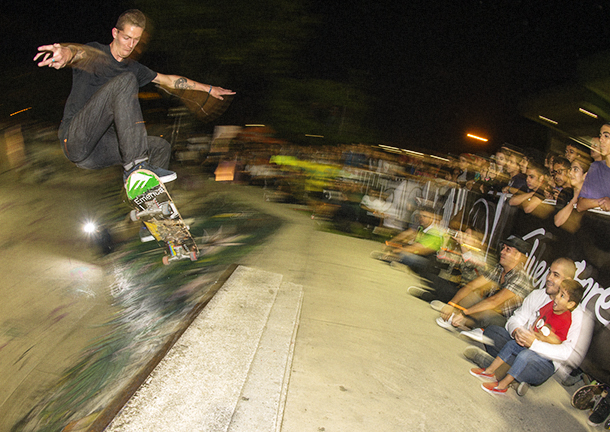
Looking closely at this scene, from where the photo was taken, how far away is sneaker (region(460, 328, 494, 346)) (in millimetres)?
3579

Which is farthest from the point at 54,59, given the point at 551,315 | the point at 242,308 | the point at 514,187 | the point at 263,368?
the point at 514,187

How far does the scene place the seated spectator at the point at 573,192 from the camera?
355cm

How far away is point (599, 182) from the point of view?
3.38 meters

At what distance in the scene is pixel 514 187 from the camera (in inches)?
190

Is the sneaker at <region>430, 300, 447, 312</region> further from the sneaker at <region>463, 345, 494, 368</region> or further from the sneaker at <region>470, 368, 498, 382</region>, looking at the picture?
the sneaker at <region>470, 368, 498, 382</region>

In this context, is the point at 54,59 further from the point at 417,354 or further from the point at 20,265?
the point at 417,354

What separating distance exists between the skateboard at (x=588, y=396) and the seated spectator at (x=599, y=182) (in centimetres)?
154

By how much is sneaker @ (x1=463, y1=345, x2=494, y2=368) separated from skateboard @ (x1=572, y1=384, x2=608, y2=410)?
2.18 feet

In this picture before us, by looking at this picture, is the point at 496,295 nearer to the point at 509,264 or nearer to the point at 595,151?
the point at 509,264

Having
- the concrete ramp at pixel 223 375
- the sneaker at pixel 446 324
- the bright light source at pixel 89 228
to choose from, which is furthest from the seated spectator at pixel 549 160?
the bright light source at pixel 89 228

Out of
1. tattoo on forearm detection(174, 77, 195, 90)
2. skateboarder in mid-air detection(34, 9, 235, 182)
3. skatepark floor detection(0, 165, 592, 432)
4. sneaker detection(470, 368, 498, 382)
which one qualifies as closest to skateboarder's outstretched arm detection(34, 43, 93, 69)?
skateboarder in mid-air detection(34, 9, 235, 182)

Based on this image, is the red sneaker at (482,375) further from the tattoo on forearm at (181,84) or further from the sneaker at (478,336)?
the tattoo on forearm at (181,84)

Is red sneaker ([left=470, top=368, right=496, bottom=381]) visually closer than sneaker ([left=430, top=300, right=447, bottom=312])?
Yes

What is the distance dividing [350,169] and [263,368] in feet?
23.0
